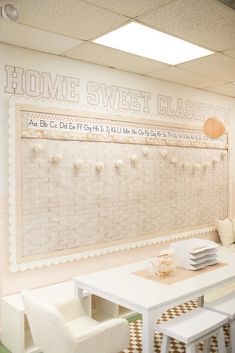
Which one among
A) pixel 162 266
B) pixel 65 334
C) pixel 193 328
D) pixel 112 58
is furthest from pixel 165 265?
pixel 112 58

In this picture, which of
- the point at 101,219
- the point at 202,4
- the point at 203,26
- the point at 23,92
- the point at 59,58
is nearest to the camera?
the point at 202,4

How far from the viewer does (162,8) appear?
9.34ft

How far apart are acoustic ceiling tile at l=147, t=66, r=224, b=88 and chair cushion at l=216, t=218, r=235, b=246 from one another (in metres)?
2.27

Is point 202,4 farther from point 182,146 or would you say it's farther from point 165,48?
point 182,146

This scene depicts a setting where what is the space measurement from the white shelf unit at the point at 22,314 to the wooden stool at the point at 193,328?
961 millimetres

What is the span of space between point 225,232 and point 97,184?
2.70 metres

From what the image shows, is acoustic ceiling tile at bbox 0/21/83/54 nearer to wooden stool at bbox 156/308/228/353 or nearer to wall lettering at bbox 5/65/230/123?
wall lettering at bbox 5/65/230/123

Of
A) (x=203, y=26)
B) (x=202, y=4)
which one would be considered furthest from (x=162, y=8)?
(x=203, y=26)

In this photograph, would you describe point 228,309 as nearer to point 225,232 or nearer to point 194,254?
point 194,254

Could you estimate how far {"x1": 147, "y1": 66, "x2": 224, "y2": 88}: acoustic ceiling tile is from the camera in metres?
4.78

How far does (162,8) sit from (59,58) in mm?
1591

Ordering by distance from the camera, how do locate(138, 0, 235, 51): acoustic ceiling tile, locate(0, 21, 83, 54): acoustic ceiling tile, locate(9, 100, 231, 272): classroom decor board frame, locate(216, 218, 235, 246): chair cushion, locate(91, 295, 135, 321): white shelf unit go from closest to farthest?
locate(138, 0, 235, 51): acoustic ceiling tile
locate(0, 21, 83, 54): acoustic ceiling tile
locate(9, 100, 231, 272): classroom decor board frame
locate(91, 295, 135, 321): white shelf unit
locate(216, 218, 235, 246): chair cushion

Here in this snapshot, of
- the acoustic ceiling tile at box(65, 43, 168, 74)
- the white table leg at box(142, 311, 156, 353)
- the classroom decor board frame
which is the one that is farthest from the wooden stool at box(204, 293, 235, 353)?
the acoustic ceiling tile at box(65, 43, 168, 74)

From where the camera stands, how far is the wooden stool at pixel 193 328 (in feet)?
8.91
